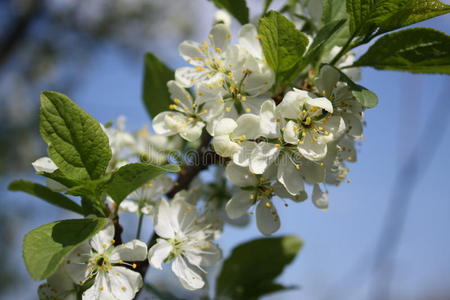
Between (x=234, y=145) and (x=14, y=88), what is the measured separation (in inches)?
282

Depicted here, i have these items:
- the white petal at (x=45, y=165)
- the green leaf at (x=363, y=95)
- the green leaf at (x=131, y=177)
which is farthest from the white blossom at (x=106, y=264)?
the green leaf at (x=363, y=95)

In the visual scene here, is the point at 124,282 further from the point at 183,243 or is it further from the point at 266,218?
the point at 266,218

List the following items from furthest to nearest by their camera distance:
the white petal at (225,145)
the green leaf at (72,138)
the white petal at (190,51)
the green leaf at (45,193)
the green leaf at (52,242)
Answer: the white petal at (190,51)
the green leaf at (45,193)
the white petal at (225,145)
the green leaf at (72,138)
the green leaf at (52,242)

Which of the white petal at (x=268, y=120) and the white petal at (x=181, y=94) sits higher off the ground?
the white petal at (x=181, y=94)

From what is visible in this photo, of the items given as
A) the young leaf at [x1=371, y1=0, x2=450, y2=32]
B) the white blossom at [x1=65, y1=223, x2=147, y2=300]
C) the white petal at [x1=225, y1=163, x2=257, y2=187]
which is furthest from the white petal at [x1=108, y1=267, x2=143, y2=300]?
the young leaf at [x1=371, y1=0, x2=450, y2=32]

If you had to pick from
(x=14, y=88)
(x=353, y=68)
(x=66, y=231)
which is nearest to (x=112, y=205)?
(x=66, y=231)

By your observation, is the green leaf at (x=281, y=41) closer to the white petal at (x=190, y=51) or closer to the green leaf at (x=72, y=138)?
the white petal at (x=190, y=51)

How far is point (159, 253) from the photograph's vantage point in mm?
1316

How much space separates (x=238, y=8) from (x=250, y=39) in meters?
0.15

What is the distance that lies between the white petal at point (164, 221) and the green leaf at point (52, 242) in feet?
0.83

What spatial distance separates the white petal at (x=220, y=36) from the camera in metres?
1.49

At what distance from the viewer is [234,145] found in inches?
47.5

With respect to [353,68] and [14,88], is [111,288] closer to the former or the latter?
[353,68]

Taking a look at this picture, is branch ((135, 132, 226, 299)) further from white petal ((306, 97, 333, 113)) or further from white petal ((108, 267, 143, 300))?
white petal ((306, 97, 333, 113))
